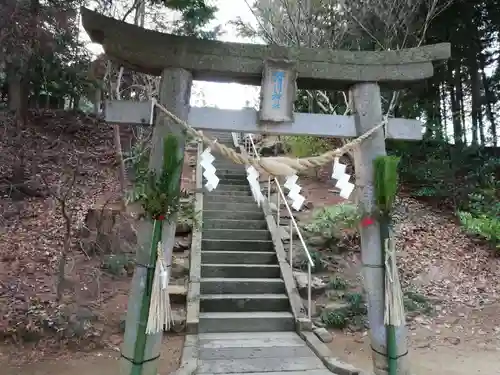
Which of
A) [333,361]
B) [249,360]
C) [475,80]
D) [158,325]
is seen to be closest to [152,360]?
[158,325]

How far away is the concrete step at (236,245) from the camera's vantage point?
6.62 metres

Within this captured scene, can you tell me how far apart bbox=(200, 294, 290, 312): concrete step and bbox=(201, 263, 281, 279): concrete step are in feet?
1.54

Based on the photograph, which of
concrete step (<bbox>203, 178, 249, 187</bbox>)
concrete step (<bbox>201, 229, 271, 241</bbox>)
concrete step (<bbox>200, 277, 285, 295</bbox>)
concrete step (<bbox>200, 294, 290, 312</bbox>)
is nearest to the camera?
concrete step (<bbox>200, 294, 290, 312</bbox>)

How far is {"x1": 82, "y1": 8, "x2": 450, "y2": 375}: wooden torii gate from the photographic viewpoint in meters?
3.36

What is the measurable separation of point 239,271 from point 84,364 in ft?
7.99

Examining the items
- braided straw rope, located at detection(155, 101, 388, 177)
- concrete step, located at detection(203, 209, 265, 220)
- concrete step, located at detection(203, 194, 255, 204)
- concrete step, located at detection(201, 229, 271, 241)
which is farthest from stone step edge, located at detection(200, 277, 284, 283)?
braided straw rope, located at detection(155, 101, 388, 177)

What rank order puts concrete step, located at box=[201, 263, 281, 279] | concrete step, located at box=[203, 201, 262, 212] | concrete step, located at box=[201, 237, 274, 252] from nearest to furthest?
concrete step, located at box=[201, 263, 281, 279]
concrete step, located at box=[201, 237, 274, 252]
concrete step, located at box=[203, 201, 262, 212]

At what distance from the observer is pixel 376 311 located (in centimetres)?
359

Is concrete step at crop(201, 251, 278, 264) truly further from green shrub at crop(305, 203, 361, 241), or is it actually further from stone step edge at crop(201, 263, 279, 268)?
green shrub at crop(305, 203, 361, 241)

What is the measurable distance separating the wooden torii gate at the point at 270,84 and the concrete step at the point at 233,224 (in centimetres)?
374

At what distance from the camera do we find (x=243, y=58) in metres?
3.61

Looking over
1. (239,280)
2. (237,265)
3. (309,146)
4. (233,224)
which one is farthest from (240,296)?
(309,146)

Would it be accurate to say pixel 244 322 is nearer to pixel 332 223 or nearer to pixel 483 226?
pixel 332 223

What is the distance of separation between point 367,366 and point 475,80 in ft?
31.5
